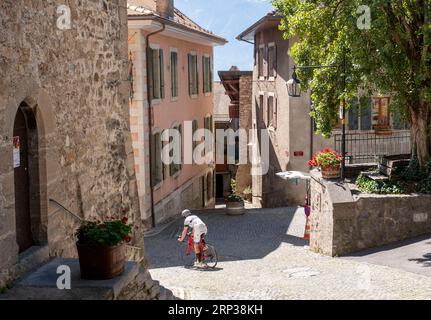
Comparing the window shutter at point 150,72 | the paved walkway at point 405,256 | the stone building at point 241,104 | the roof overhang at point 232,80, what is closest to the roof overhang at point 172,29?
the window shutter at point 150,72

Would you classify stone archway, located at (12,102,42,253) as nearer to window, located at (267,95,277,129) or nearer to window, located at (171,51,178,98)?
window, located at (171,51,178,98)

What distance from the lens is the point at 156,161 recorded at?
815 inches

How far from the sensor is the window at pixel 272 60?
27.2 m

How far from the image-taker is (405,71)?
556 inches

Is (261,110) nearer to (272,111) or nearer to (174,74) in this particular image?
(272,111)

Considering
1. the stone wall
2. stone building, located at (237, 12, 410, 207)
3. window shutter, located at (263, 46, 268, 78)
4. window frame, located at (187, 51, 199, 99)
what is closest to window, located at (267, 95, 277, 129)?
stone building, located at (237, 12, 410, 207)

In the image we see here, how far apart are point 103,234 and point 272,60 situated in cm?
2195

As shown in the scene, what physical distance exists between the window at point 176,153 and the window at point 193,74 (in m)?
2.46

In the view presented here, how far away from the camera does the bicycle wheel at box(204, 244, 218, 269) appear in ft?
46.1

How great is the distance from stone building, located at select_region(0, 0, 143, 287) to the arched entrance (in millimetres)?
11

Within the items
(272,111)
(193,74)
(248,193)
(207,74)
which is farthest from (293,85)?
(248,193)

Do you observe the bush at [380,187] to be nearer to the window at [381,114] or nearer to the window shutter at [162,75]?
the window shutter at [162,75]

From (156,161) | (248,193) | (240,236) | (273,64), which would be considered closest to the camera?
(240,236)
